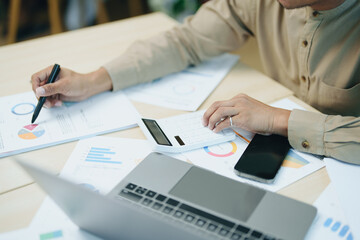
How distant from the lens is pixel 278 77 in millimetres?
1289

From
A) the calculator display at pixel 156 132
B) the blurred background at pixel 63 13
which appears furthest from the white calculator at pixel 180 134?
the blurred background at pixel 63 13

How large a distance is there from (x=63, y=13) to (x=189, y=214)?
2839 mm

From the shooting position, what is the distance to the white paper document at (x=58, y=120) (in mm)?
843

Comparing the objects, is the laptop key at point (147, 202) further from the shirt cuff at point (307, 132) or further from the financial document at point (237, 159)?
the shirt cuff at point (307, 132)

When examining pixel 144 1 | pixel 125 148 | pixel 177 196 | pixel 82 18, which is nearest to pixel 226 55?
pixel 125 148

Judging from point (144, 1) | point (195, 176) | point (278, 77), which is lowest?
point (144, 1)

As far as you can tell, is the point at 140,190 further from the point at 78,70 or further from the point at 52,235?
the point at 78,70

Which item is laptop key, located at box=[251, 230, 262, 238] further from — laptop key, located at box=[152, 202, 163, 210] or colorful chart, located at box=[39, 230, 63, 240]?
colorful chart, located at box=[39, 230, 63, 240]

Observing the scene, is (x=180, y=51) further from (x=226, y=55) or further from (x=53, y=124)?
(x=53, y=124)

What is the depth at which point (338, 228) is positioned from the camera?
63 centimetres

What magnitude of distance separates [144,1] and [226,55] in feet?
7.85

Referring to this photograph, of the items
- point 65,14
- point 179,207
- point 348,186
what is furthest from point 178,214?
point 65,14

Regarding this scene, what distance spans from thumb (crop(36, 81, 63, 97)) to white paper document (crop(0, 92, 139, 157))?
50mm

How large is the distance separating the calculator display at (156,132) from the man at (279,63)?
4.4 inches
